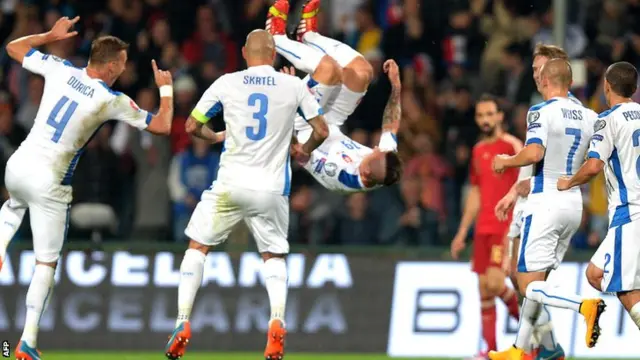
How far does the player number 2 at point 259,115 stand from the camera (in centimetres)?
1233

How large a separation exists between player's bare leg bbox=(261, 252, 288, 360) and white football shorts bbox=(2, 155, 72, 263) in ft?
5.68

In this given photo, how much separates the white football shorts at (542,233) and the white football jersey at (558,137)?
0.42 ft

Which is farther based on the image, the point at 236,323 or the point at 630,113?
the point at 236,323

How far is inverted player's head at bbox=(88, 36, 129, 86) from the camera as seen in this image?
41.4 ft

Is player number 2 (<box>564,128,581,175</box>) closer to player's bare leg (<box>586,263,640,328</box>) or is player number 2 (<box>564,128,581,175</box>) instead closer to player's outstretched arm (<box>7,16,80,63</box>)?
player's bare leg (<box>586,263,640,328</box>)

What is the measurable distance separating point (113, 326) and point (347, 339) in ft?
8.34

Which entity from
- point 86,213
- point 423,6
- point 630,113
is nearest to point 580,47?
point 423,6

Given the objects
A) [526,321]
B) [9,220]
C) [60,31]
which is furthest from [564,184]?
[9,220]

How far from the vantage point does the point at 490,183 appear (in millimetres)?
15023

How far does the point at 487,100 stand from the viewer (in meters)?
14.8

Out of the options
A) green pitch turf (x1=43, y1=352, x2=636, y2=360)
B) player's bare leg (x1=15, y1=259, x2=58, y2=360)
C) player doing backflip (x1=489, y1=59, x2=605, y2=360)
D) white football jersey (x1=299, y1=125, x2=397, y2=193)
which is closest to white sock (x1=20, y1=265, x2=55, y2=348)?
player's bare leg (x1=15, y1=259, x2=58, y2=360)

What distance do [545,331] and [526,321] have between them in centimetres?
63

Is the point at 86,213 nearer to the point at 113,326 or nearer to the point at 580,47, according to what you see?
the point at 113,326

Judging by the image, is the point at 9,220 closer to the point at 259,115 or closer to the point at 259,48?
the point at 259,115
